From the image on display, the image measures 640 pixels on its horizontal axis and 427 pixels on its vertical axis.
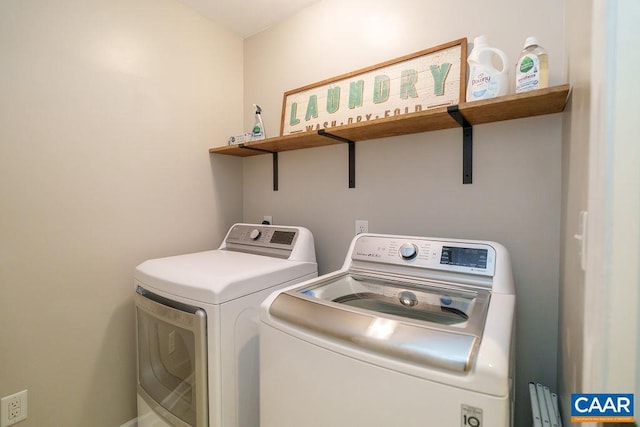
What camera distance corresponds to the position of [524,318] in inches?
47.9

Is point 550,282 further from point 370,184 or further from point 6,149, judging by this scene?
point 6,149

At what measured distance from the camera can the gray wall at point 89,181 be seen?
4.10ft

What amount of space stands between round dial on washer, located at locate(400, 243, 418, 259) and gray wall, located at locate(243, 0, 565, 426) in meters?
0.25

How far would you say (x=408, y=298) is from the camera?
112 cm

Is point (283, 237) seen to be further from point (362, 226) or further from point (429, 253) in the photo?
point (429, 253)

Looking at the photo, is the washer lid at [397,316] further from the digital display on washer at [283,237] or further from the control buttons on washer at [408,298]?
the digital display on washer at [283,237]

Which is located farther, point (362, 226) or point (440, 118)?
point (362, 226)

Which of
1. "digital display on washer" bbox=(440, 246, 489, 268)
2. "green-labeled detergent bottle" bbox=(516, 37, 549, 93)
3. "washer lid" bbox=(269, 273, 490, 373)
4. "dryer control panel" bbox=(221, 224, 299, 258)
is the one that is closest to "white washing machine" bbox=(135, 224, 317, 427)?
"dryer control panel" bbox=(221, 224, 299, 258)

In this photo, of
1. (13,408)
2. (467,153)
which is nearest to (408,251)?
(467,153)

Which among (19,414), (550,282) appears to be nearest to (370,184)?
(550,282)

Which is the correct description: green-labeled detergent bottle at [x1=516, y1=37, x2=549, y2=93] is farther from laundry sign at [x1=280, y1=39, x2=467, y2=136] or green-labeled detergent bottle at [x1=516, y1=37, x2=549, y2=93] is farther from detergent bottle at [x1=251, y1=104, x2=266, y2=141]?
detergent bottle at [x1=251, y1=104, x2=266, y2=141]

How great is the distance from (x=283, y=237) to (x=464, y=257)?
948mm

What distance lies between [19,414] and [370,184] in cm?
194

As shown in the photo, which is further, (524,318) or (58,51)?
(58,51)
